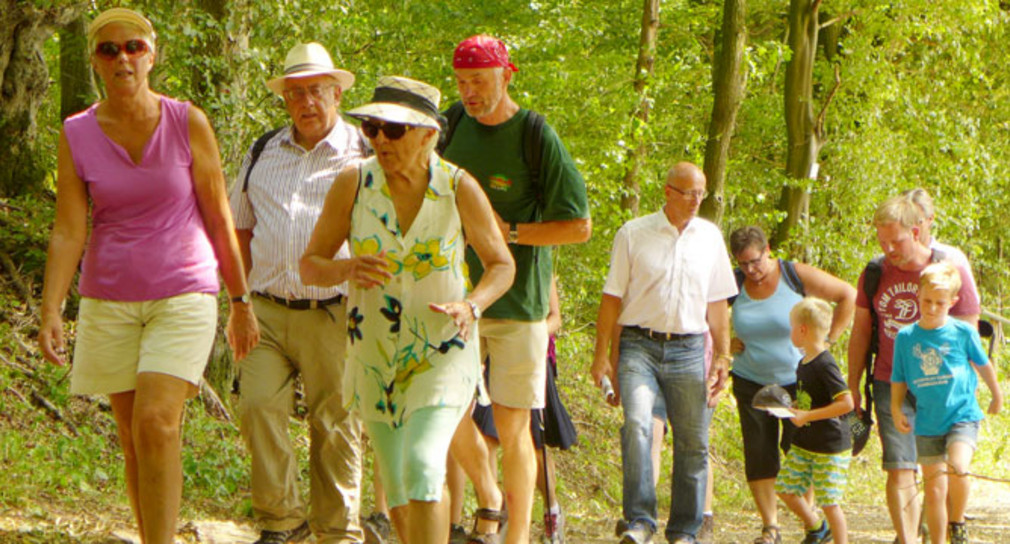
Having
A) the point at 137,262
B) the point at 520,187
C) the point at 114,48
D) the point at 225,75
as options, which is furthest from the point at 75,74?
the point at 137,262

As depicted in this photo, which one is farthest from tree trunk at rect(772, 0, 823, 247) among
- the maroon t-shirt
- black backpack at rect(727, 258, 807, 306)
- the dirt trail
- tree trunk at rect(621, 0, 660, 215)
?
the maroon t-shirt

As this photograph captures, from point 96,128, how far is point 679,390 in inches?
163

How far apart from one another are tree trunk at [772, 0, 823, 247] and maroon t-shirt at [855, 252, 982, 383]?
11.4m

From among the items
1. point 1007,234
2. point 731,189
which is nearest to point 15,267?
point 731,189

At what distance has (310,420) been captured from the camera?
6840 mm

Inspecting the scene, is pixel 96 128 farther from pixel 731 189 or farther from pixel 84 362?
pixel 731 189

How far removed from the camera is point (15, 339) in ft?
33.4

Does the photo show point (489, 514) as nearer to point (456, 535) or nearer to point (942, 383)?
point (456, 535)

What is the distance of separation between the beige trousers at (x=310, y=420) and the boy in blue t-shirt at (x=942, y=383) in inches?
138

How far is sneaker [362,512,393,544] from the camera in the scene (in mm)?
7645

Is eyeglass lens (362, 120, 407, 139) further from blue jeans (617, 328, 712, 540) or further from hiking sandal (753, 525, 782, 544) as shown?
hiking sandal (753, 525, 782, 544)

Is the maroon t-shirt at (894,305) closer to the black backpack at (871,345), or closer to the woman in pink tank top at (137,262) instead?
the black backpack at (871,345)

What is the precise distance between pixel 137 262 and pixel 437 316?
1259 mm

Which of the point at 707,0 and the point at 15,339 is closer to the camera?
the point at 15,339
